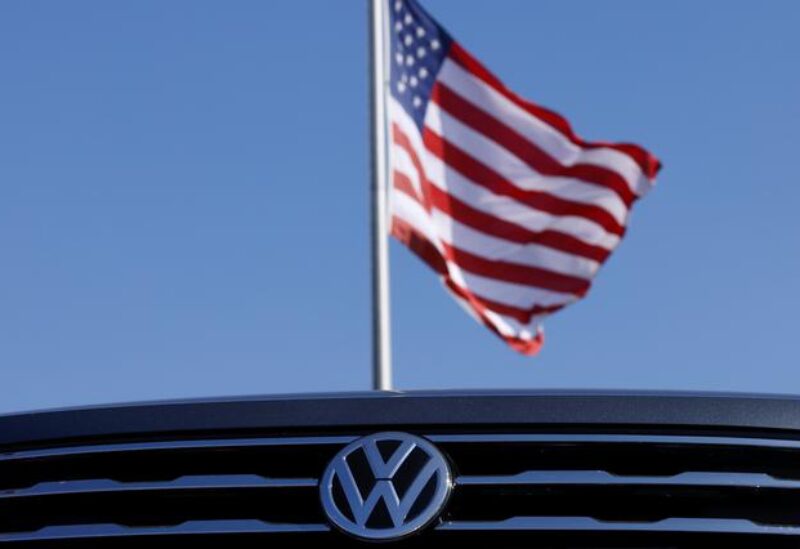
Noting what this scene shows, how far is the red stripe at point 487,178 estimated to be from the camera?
12102 mm

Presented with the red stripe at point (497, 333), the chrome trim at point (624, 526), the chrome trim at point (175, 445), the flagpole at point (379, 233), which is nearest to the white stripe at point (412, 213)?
the flagpole at point (379, 233)

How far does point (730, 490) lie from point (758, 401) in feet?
0.60

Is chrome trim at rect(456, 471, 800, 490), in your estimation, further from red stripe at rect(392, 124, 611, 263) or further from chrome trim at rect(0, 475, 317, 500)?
red stripe at rect(392, 124, 611, 263)

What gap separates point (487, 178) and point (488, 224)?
35 cm

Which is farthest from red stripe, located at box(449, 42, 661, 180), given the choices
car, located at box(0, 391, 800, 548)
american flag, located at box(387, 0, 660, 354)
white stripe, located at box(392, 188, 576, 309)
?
car, located at box(0, 391, 800, 548)

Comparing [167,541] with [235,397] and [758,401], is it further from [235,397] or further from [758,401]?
[758,401]

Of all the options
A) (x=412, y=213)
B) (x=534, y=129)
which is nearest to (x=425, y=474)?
(x=412, y=213)

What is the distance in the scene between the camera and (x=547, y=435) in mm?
2840

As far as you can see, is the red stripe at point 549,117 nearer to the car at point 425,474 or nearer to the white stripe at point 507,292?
the white stripe at point 507,292

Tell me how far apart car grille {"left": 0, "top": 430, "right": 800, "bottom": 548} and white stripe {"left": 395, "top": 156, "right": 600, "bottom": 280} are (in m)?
8.79

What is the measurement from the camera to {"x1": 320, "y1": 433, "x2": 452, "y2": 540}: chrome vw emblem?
270cm

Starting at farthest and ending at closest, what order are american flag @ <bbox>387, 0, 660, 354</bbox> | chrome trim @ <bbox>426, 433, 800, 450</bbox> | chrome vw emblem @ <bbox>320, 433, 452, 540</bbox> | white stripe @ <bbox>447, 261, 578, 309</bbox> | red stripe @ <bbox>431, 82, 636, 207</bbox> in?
red stripe @ <bbox>431, 82, 636, 207</bbox> → white stripe @ <bbox>447, 261, 578, 309</bbox> → american flag @ <bbox>387, 0, 660, 354</bbox> → chrome trim @ <bbox>426, 433, 800, 450</bbox> → chrome vw emblem @ <bbox>320, 433, 452, 540</bbox>

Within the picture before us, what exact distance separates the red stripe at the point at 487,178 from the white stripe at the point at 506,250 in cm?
32

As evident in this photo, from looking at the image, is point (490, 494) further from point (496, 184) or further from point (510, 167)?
point (510, 167)
